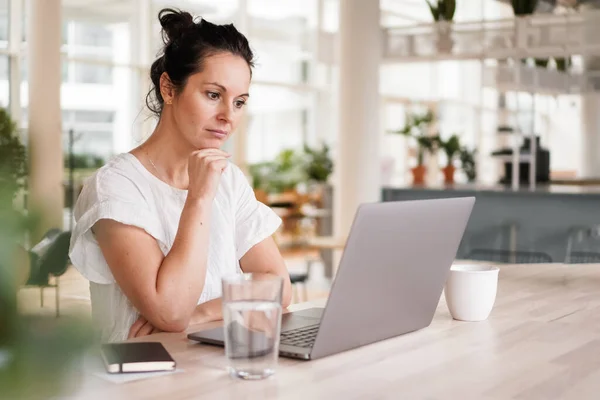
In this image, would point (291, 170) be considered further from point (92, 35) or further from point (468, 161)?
point (468, 161)

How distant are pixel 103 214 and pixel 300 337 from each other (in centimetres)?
51

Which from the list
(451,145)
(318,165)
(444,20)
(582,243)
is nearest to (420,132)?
(451,145)

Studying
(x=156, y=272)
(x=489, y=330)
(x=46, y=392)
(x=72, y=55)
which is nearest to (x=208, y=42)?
(x=156, y=272)

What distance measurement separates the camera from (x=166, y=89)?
5.85 ft

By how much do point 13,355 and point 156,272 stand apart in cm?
120

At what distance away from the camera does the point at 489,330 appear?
140 centimetres

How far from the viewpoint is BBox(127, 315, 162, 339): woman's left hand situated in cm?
149

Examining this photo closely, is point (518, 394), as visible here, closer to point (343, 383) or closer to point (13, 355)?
point (343, 383)

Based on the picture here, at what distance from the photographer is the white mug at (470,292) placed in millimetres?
1467

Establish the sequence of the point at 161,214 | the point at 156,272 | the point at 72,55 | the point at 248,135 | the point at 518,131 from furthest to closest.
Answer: the point at 248,135 → the point at 72,55 → the point at 518,131 → the point at 161,214 → the point at 156,272

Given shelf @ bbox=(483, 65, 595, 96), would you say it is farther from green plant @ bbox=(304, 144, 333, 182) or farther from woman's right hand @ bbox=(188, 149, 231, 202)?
woman's right hand @ bbox=(188, 149, 231, 202)

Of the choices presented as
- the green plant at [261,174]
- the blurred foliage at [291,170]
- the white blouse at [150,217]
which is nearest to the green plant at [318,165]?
the blurred foliage at [291,170]

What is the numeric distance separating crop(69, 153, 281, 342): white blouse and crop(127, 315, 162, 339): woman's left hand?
46 mm

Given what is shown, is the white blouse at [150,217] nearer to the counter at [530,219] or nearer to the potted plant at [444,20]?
the counter at [530,219]
